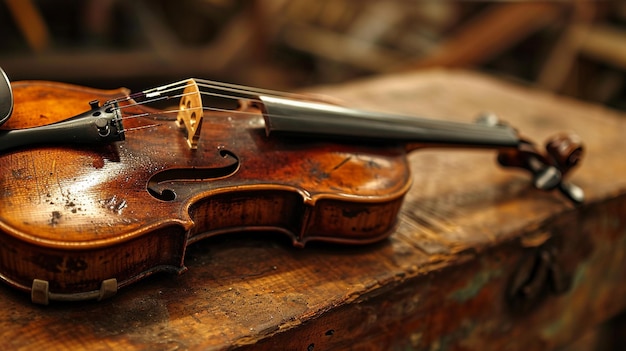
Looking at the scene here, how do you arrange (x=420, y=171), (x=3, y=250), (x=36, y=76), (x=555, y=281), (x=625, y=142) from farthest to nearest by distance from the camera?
(x=36, y=76) → (x=625, y=142) → (x=420, y=171) → (x=555, y=281) → (x=3, y=250)

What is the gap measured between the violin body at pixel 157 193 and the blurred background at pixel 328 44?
229cm

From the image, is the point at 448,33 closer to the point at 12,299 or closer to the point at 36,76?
the point at 36,76

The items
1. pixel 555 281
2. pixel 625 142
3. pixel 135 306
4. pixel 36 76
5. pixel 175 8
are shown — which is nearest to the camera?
pixel 135 306

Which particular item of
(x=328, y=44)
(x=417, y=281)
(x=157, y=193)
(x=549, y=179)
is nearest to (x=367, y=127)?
(x=417, y=281)

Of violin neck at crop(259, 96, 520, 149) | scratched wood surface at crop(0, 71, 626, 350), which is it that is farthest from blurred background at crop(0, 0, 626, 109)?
violin neck at crop(259, 96, 520, 149)

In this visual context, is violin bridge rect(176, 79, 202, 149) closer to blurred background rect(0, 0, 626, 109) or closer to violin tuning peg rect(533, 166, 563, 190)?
violin tuning peg rect(533, 166, 563, 190)

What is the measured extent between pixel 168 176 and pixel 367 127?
0.42 m

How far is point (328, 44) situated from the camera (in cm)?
408

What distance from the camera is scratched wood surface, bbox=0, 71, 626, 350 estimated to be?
0.90m

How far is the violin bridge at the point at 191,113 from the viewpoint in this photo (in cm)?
99

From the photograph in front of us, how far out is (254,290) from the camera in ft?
3.36

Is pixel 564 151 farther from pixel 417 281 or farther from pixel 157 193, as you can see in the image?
pixel 157 193

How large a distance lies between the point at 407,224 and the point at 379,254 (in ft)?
→ 0.57

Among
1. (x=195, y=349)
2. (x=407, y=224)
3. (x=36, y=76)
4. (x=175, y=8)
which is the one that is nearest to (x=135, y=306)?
(x=195, y=349)
